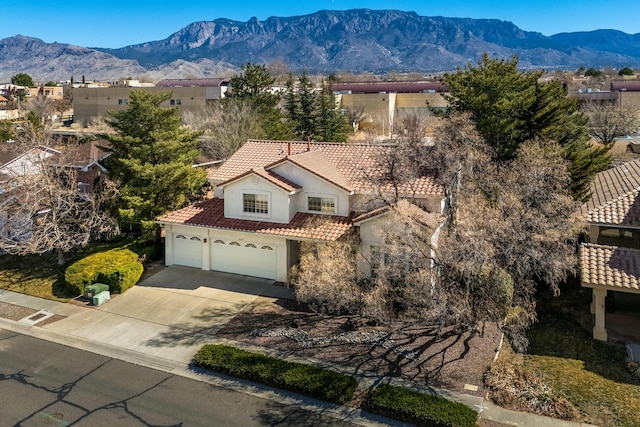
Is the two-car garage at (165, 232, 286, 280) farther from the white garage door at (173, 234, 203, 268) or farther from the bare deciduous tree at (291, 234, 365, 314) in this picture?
the bare deciduous tree at (291, 234, 365, 314)

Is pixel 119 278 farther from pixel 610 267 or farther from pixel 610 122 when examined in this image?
pixel 610 122

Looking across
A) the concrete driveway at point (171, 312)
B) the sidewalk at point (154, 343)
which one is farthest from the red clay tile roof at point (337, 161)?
the sidewalk at point (154, 343)

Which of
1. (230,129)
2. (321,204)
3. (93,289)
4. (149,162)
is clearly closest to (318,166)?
(321,204)

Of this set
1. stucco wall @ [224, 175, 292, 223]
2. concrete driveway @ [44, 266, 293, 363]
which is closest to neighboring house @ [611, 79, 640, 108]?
stucco wall @ [224, 175, 292, 223]

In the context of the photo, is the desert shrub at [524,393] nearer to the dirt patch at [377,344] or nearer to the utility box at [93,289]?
the dirt patch at [377,344]

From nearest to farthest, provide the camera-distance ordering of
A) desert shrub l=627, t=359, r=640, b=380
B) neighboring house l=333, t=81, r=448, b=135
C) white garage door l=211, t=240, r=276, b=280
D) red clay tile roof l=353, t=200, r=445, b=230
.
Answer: desert shrub l=627, t=359, r=640, b=380 < red clay tile roof l=353, t=200, r=445, b=230 < white garage door l=211, t=240, r=276, b=280 < neighboring house l=333, t=81, r=448, b=135

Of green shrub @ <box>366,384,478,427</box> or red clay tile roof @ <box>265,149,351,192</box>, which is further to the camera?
red clay tile roof @ <box>265,149,351,192</box>
